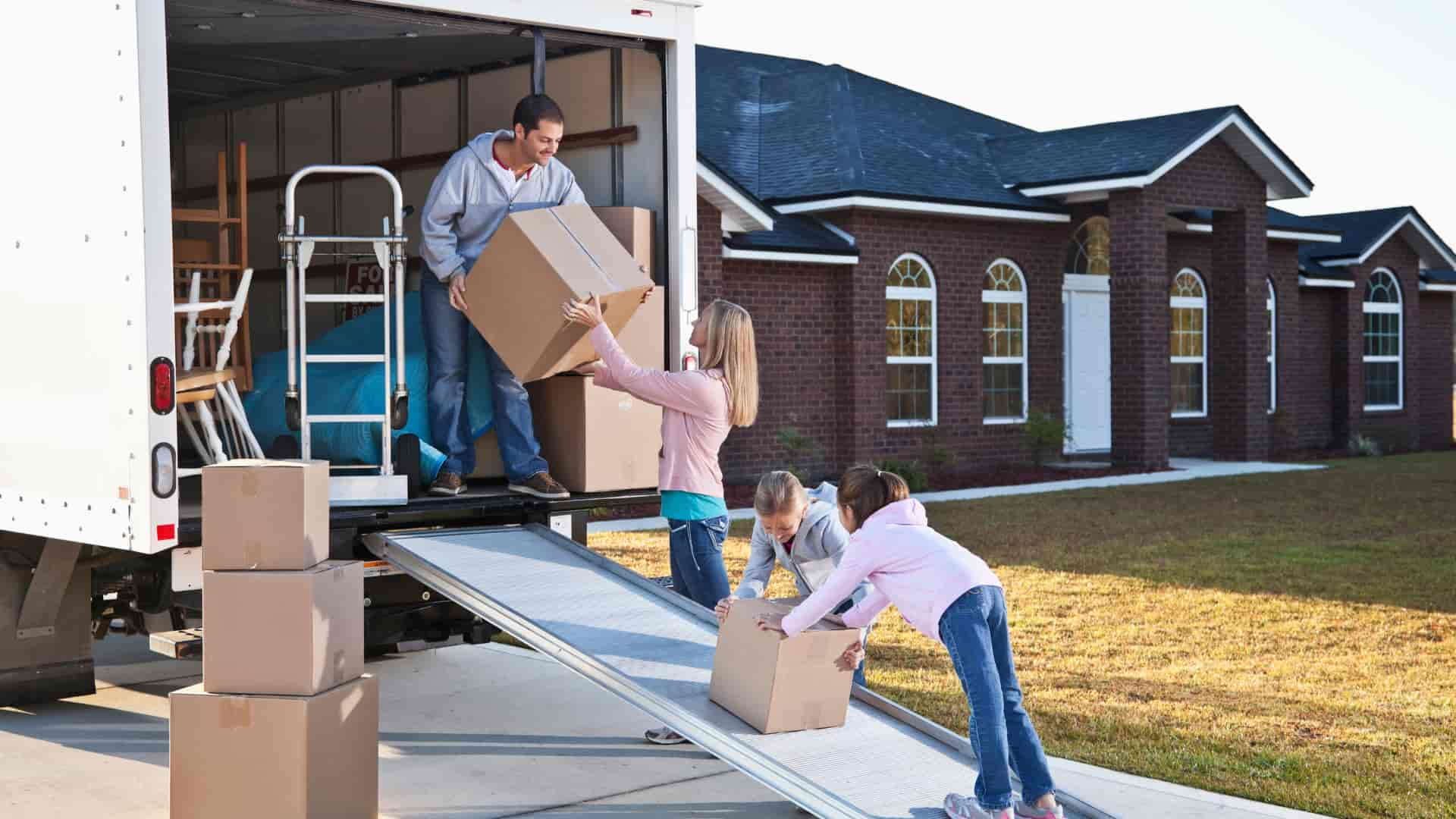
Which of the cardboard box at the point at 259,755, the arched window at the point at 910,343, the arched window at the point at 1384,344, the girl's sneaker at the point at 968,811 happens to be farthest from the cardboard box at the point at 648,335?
the arched window at the point at 1384,344

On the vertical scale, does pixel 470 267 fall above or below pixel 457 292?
above

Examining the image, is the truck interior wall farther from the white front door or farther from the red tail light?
the white front door

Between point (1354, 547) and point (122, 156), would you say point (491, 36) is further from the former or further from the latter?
point (1354, 547)

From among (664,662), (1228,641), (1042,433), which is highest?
(1042,433)

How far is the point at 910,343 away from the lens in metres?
19.9

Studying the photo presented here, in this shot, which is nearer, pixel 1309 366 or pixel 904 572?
pixel 904 572

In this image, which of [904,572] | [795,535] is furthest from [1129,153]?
[904,572]

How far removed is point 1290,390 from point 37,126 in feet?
73.9

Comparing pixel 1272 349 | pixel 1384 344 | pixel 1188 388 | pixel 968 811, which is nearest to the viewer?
pixel 968 811

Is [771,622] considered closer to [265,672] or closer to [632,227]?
[265,672]

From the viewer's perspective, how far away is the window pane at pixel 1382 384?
27.5 m

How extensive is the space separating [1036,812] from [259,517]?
2.63 m

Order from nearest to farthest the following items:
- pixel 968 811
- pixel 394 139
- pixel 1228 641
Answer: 1. pixel 968 811
2. pixel 394 139
3. pixel 1228 641

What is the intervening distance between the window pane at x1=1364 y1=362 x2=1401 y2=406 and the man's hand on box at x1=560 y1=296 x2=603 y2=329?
2396 cm
